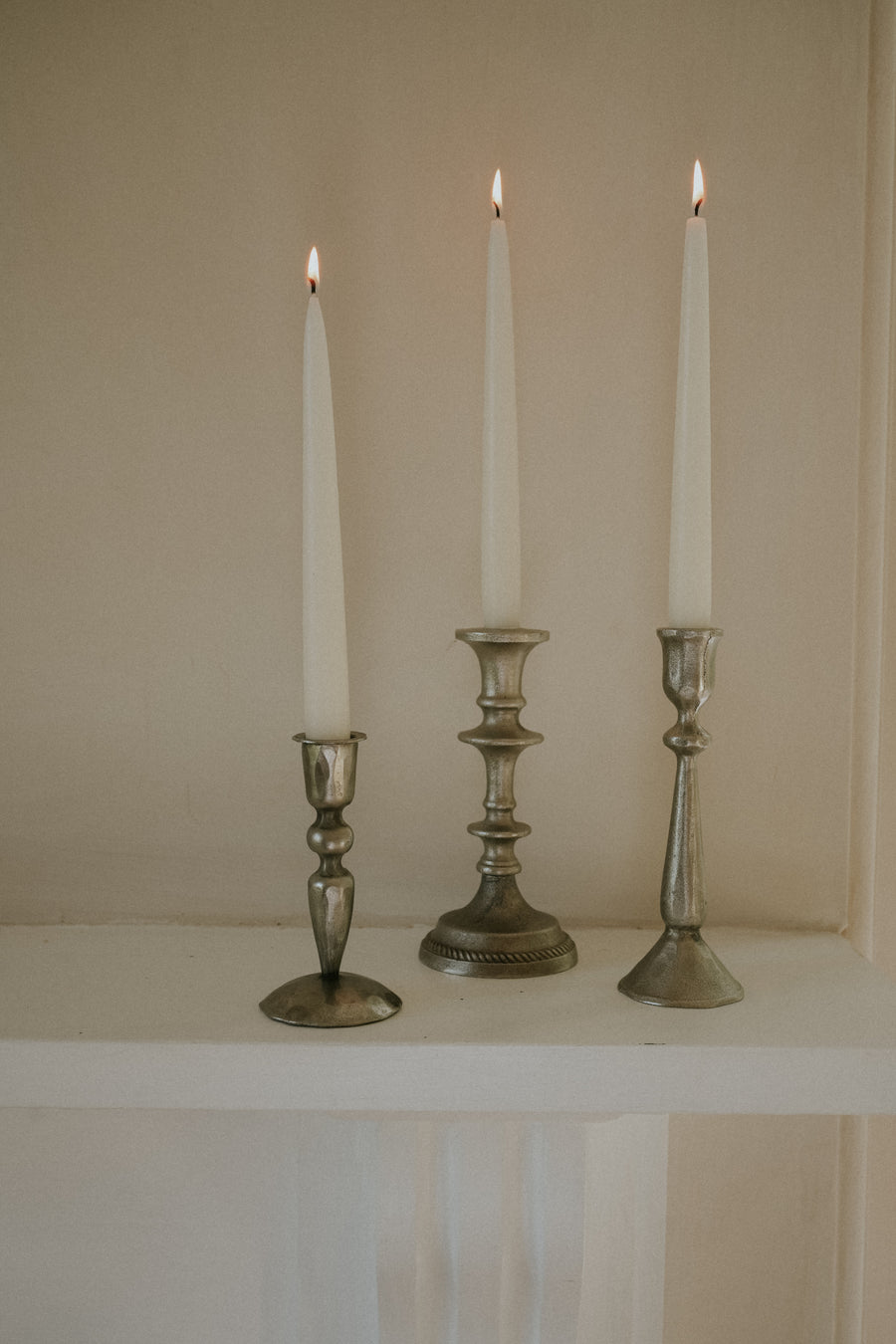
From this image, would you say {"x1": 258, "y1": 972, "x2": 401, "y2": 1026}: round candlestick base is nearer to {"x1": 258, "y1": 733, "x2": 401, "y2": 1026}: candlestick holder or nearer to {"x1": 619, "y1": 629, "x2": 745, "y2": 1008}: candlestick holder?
{"x1": 258, "y1": 733, "x2": 401, "y2": 1026}: candlestick holder

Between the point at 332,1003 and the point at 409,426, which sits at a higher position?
the point at 409,426

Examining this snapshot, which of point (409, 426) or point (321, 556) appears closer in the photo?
point (321, 556)

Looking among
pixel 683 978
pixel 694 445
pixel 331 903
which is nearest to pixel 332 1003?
pixel 331 903

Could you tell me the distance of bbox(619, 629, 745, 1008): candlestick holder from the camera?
17.3 inches

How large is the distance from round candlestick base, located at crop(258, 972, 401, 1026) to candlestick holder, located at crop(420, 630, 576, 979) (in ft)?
0.18

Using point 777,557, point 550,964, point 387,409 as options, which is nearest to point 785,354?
point 777,557

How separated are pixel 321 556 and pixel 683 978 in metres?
0.24

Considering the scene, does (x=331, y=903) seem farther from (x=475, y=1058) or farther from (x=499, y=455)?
(x=499, y=455)

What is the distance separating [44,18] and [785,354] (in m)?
0.44

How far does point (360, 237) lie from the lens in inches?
21.9

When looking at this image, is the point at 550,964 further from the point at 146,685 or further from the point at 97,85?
the point at 97,85

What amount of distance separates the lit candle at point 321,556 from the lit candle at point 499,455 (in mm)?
78

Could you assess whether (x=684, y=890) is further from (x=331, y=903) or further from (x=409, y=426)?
(x=409, y=426)

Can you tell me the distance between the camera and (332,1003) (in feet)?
1.41
